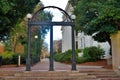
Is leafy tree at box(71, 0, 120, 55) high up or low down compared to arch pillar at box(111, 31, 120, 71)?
up

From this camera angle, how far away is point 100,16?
17.6 meters

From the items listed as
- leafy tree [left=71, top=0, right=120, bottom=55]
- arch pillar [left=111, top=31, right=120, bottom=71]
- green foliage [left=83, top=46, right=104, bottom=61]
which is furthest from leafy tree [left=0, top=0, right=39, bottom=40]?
green foliage [left=83, top=46, right=104, bottom=61]

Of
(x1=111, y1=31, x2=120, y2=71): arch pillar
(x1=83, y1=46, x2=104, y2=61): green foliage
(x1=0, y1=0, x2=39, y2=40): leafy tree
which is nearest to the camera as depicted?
(x1=111, y1=31, x2=120, y2=71): arch pillar

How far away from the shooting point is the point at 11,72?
1700 cm

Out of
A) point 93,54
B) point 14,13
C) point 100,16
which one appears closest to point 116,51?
point 100,16

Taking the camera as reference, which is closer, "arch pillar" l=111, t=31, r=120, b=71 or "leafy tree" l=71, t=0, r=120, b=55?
"arch pillar" l=111, t=31, r=120, b=71

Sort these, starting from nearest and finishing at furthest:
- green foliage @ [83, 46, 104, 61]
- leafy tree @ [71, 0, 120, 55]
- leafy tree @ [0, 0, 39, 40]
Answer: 1. leafy tree @ [71, 0, 120, 55]
2. leafy tree @ [0, 0, 39, 40]
3. green foliage @ [83, 46, 104, 61]

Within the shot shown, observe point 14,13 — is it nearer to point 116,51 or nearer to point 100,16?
point 100,16

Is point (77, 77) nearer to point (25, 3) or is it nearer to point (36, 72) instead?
point (36, 72)

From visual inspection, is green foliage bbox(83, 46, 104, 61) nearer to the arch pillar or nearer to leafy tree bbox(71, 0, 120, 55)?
leafy tree bbox(71, 0, 120, 55)

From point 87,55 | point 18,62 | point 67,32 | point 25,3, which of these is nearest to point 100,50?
point 87,55

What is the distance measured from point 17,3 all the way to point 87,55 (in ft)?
36.4

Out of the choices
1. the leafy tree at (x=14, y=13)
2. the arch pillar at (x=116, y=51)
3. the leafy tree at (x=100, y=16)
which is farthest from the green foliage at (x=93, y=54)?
the arch pillar at (x=116, y=51)

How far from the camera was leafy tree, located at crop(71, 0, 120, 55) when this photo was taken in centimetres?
1741
